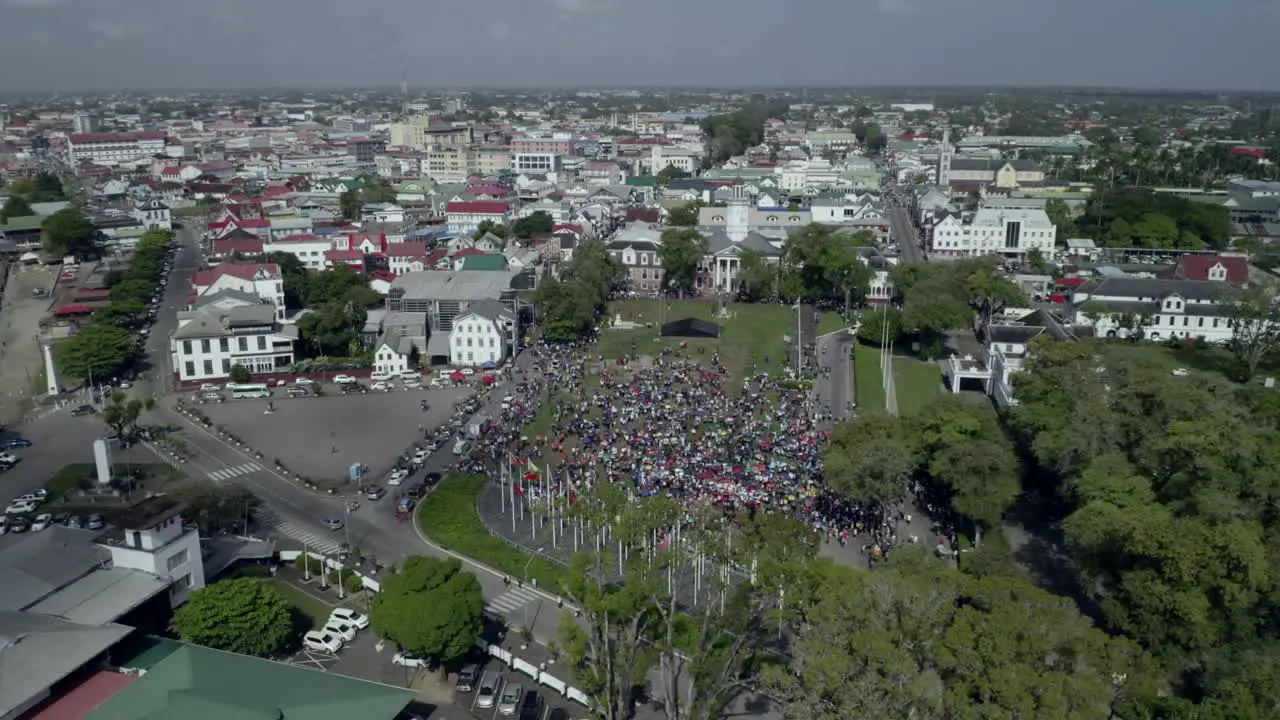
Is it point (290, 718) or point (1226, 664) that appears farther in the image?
point (1226, 664)

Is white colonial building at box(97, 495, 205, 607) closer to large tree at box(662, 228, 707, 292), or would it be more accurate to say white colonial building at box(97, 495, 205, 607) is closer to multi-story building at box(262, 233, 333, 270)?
large tree at box(662, 228, 707, 292)

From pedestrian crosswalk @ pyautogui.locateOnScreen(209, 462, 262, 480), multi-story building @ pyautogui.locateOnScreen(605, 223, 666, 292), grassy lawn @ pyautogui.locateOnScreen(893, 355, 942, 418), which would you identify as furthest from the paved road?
pedestrian crosswalk @ pyautogui.locateOnScreen(209, 462, 262, 480)

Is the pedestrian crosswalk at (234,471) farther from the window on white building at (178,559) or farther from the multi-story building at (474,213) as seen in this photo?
the multi-story building at (474,213)

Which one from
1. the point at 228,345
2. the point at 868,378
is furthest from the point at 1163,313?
the point at 228,345

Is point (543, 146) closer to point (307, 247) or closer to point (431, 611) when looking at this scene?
point (307, 247)

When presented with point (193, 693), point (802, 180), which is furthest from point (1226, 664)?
point (802, 180)

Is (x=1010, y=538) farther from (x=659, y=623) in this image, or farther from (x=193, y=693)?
(x=193, y=693)

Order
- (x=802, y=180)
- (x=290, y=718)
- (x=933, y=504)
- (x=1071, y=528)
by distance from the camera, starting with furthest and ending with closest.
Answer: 1. (x=802, y=180)
2. (x=933, y=504)
3. (x=1071, y=528)
4. (x=290, y=718)
